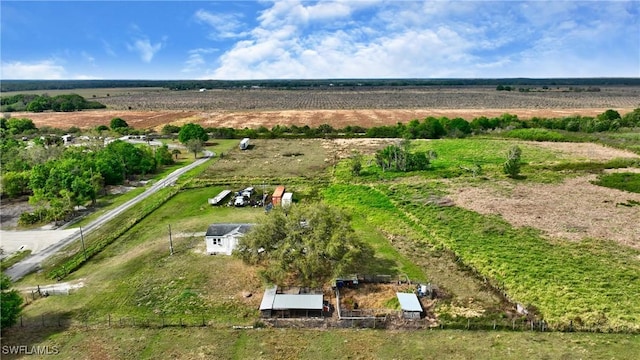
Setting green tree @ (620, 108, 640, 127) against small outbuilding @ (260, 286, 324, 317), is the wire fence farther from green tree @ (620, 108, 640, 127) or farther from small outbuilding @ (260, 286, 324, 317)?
green tree @ (620, 108, 640, 127)

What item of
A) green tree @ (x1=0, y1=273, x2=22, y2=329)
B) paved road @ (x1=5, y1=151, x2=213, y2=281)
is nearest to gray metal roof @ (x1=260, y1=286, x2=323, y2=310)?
green tree @ (x1=0, y1=273, x2=22, y2=329)

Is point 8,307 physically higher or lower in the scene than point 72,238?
higher

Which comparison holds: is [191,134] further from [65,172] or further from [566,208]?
[566,208]

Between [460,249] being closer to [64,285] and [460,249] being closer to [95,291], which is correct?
[95,291]

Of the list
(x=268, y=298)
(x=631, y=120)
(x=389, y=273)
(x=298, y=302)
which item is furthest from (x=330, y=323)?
(x=631, y=120)

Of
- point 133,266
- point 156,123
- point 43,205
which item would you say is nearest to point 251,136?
point 156,123

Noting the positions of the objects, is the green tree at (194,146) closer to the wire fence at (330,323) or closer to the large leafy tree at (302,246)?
the large leafy tree at (302,246)

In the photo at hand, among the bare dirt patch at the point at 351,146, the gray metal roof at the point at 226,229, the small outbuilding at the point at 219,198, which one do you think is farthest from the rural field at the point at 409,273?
the bare dirt patch at the point at 351,146
